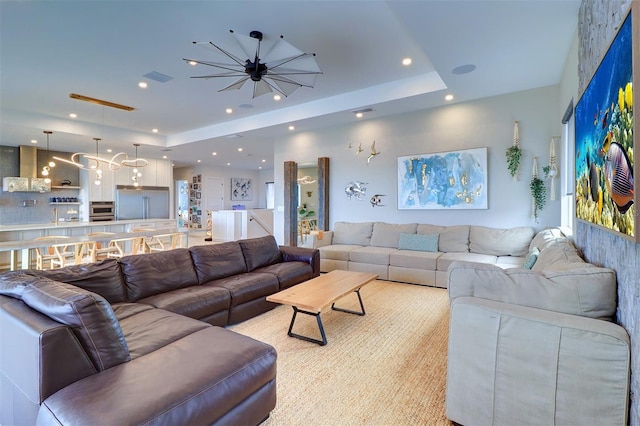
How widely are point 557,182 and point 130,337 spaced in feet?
17.4

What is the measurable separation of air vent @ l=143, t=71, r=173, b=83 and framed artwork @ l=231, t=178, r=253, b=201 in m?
8.35

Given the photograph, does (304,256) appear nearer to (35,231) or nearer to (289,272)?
(289,272)

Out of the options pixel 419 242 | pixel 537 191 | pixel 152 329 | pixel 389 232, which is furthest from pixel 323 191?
pixel 152 329

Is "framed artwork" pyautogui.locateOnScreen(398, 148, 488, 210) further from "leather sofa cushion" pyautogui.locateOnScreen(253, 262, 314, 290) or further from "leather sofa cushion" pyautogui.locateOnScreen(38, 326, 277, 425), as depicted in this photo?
"leather sofa cushion" pyautogui.locateOnScreen(38, 326, 277, 425)

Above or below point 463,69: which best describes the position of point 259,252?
below

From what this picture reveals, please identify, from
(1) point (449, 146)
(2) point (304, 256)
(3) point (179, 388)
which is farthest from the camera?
(1) point (449, 146)

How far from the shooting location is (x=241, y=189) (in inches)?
516

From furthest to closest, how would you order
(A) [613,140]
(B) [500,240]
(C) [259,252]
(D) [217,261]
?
(B) [500,240] → (C) [259,252] → (D) [217,261] → (A) [613,140]

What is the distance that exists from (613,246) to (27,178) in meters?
Answer: 10.4

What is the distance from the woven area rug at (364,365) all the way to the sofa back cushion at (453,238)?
4.40 feet

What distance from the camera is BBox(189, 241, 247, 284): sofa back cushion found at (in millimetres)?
3354

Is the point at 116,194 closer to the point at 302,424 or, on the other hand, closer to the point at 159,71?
the point at 159,71

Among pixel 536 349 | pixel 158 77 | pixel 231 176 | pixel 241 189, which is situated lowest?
pixel 536 349

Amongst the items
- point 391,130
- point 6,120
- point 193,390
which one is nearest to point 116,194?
point 6,120
